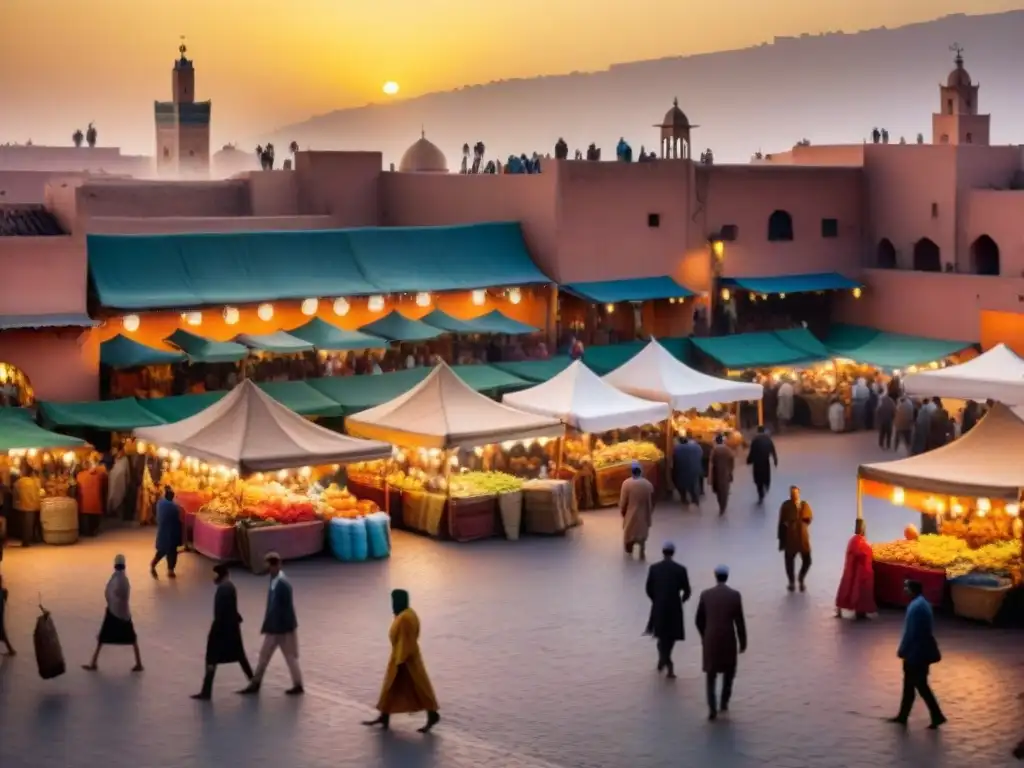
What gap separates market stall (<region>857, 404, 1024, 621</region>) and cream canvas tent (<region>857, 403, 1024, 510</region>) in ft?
0.03

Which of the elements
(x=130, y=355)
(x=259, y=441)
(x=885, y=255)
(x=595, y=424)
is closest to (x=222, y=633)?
(x=259, y=441)

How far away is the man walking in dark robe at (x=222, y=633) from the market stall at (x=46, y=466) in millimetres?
6683

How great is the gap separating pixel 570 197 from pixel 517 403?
8545 mm

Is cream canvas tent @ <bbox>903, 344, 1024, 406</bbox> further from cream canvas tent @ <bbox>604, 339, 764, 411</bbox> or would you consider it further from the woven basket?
the woven basket

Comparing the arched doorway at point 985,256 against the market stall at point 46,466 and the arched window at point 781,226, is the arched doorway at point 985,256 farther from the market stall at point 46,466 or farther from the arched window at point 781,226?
the market stall at point 46,466

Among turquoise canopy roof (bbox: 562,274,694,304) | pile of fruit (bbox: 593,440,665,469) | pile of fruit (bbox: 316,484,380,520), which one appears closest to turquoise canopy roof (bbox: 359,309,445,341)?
turquoise canopy roof (bbox: 562,274,694,304)

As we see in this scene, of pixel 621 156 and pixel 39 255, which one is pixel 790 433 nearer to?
pixel 621 156

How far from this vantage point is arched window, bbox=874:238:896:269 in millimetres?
37594

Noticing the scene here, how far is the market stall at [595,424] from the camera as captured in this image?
24.3 meters

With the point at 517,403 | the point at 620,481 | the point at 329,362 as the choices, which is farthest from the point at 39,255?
the point at 620,481

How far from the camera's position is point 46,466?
76.0 ft

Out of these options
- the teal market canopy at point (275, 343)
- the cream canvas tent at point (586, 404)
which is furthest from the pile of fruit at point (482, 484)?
the teal market canopy at point (275, 343)

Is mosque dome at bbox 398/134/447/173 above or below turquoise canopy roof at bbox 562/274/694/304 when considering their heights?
above

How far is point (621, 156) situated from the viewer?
3600cm
